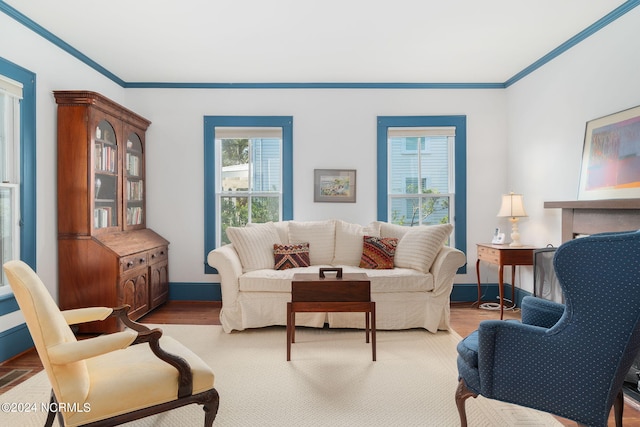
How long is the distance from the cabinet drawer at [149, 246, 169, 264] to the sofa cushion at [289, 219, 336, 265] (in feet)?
5.17

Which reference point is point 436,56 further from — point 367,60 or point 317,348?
point 317,348

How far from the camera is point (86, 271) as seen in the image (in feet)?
12.4

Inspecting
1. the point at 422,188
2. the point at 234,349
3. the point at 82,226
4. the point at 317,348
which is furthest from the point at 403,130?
the point at 82,226

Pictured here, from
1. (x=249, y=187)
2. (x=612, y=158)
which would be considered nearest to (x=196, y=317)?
(x=249, y=187)

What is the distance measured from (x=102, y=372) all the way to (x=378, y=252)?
118 inches

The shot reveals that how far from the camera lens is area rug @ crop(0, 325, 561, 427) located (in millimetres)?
2244

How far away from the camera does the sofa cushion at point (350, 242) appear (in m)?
4.55

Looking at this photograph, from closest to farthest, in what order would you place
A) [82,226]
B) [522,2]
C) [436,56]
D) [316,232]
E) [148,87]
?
[522,2] → [82,226] → [436,56] → [316,232] → [148,87]

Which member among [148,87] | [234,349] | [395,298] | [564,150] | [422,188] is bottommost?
[234,349]

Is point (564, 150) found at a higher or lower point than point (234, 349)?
higher

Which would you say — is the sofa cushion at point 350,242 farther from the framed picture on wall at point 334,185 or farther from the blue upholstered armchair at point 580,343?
the blue upholstered armchair at point 580,343

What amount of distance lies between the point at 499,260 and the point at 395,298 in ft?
4.04

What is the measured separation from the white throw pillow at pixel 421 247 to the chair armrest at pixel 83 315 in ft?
9.35

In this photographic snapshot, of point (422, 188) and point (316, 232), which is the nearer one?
point (316, 232)
